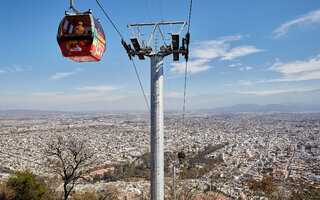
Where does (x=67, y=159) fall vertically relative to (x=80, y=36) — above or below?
below

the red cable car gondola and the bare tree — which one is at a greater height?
the red cable car gondola

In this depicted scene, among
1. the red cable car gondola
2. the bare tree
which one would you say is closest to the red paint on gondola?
the red cable car gondola

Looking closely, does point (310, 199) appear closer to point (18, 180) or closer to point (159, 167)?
point (159, 167)

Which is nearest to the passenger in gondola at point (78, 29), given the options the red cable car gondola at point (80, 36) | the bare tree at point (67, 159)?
the red cable car gondola at point (80, 36)

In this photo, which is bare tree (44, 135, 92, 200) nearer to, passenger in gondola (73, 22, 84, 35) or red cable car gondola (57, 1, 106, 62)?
red cable car gondola (57, 1, 106, 62)

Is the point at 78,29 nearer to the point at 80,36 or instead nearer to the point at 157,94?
the point at 80,36

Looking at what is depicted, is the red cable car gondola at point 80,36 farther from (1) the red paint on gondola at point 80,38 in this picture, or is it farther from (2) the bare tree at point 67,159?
(2) the bare tree at point 67,159

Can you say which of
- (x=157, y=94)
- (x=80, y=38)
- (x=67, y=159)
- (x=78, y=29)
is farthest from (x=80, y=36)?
(x=67, y=159)

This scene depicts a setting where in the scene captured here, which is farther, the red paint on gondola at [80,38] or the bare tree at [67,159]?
the bare tree at [67,159]
